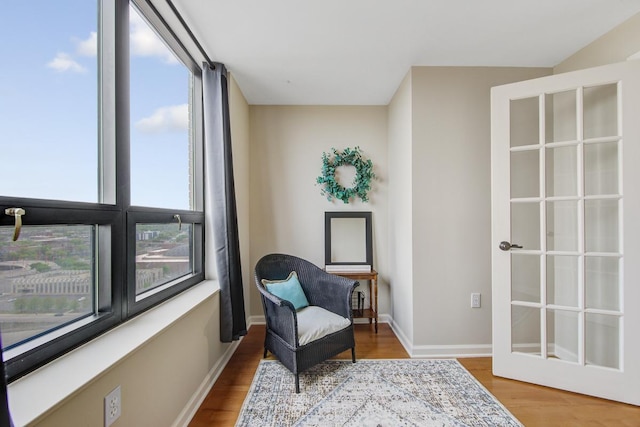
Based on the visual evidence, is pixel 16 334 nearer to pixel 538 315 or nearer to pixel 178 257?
pixel 178 257

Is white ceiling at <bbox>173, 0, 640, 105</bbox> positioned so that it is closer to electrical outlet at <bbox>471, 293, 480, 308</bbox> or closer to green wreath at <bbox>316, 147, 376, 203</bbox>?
green wreath at <bbox>316, 147, 376, 203</bbox>

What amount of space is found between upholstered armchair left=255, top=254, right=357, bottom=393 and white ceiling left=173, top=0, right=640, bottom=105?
68.2 inches

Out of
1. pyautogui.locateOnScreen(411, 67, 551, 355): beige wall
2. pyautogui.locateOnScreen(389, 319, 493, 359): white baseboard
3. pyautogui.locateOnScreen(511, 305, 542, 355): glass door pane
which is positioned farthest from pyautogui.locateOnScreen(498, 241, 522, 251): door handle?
pyautogui.locateOnScreen(389, 319, 493, 359): white baseboard

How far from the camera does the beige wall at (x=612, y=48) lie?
1800mm

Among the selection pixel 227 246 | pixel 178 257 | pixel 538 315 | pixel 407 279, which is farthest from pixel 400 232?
pixel 178 257

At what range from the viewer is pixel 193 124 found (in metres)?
2.23

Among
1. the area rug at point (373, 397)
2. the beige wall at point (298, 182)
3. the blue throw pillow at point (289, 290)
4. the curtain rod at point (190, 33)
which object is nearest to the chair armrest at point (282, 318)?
the blue throw pillow at point (289, 290)

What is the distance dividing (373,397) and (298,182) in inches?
83.4

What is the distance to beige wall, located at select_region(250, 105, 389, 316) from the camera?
310 cm

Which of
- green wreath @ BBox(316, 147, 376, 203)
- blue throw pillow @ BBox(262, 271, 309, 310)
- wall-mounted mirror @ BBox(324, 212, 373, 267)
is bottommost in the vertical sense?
blue throw pillow @ BBox(262, 271, 309, 310)

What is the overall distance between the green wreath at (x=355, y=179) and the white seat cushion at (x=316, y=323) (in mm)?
1292

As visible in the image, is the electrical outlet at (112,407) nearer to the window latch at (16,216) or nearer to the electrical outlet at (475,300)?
the window latch at (16,216)

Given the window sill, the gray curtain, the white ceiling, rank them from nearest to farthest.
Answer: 1. the window sill
2. the white ceiling
3. the gray curtain

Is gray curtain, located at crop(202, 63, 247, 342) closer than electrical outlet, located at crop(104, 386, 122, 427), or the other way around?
electrical outlet, located at crop(104, 386, 122, 427)
